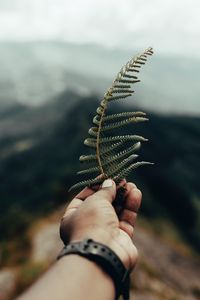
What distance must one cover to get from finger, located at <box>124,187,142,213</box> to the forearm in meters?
1.22

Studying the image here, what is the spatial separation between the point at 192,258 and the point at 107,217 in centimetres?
7360

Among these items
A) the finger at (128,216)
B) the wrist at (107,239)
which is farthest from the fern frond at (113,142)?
the wrist at (107,239)

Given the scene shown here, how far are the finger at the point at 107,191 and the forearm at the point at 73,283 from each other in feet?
3.07

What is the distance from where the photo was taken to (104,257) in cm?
342

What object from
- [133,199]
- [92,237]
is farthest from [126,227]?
[92,237]

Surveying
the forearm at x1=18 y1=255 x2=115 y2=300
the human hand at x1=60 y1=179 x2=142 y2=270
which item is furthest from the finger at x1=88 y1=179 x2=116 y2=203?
the forearm at x1=18 y1=255 x2=115 y2=300

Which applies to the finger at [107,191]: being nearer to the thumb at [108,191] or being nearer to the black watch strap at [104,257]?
the thumb at [108,191]

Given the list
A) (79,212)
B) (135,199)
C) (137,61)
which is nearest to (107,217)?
(79,212)

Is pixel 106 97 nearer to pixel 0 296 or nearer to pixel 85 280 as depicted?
pixel 85 280

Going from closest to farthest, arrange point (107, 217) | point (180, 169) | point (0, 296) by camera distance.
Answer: point (107, 217) < point (0, 296) < point (180, 169)

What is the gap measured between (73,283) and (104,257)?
0.36m

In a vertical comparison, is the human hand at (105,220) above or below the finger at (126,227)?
above

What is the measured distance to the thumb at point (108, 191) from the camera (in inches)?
167

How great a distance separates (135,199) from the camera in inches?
178
